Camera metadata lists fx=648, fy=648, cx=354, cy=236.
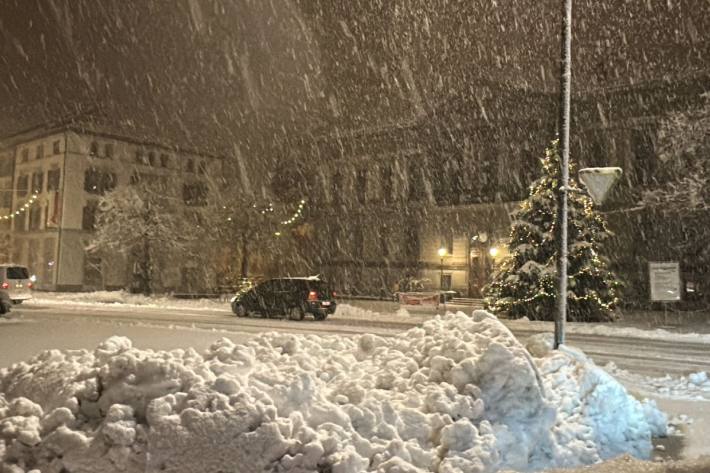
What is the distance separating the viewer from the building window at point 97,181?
178ft

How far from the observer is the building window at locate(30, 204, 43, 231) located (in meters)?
56.6

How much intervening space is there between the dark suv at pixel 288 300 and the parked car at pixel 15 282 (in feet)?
33.8

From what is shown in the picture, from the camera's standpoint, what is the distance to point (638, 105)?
119 ft

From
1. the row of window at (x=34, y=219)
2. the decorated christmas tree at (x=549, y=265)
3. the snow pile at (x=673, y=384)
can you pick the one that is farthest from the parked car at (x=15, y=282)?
the row of window at (x=34, y=219)

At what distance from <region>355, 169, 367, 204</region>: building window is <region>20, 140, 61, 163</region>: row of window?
25029mm

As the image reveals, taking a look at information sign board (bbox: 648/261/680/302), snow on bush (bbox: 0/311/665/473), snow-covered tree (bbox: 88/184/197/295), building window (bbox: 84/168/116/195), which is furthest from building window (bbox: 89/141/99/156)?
snow on bush (bbox: 0/311/665/473)

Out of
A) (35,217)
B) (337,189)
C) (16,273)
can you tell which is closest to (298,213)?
(337,189)

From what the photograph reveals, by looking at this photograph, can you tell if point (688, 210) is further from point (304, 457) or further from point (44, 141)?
point (44, 141)

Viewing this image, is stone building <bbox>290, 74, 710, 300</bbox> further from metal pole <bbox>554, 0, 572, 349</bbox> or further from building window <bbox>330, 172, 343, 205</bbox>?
metal pole <bbox>554, 0, 572, 349</bbox>

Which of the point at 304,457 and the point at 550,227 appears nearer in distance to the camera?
the point at 304,457

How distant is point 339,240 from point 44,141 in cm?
2744

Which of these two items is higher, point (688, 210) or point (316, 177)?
point (316, 177)

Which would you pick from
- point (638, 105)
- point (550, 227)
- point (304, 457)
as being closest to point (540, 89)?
A: point (638, 105)

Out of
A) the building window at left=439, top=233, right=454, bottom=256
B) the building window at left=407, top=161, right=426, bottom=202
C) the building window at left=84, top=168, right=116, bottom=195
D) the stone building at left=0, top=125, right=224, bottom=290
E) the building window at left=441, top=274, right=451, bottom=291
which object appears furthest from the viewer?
the building window at left=84, top=168, right=116, bottom=195
